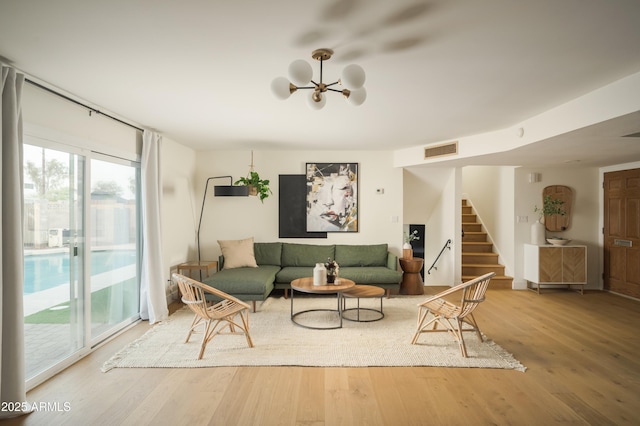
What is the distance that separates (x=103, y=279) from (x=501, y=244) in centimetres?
690

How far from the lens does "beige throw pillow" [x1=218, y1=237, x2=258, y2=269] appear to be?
239 inches

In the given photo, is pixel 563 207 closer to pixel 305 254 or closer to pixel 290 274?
pixel 305 254

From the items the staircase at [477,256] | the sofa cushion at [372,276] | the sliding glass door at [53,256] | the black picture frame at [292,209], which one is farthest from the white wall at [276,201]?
the sliding glass door at [53,256]

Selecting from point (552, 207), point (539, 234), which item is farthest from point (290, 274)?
point (552, 207)

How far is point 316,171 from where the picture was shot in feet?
22.2

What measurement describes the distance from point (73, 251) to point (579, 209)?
26.5ft

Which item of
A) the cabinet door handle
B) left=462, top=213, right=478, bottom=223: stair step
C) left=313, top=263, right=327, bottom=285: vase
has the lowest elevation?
left=313, top=263, right=327, bottom=285: vase

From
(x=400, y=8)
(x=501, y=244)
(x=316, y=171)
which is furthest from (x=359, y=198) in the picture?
(x=400, y=8)

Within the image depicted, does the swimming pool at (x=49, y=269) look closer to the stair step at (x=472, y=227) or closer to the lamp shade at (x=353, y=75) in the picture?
the lamp shade at (x=353, y=75)

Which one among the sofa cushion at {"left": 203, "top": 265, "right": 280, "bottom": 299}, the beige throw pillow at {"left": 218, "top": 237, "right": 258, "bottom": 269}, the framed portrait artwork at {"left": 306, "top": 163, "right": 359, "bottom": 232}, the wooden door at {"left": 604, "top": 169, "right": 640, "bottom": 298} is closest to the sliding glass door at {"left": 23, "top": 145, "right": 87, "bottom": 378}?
the sofa cushion at {"left": 203, "top": 265, "right": 280, "bottom": 299}

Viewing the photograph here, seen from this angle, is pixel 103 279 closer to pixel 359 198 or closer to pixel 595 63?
pixel 359 198

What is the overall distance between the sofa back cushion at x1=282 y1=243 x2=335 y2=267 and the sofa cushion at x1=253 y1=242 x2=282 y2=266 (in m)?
0.10

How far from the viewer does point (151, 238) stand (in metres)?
4.79

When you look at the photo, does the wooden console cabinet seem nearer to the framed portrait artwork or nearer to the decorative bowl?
the decorative bowl
